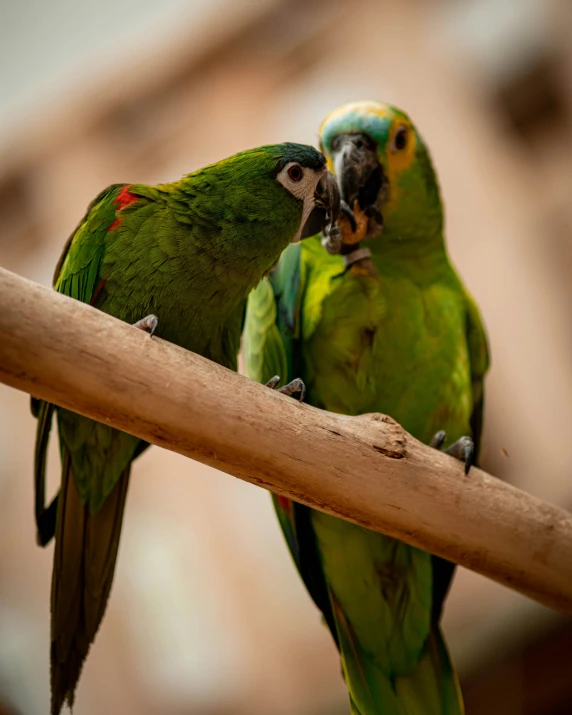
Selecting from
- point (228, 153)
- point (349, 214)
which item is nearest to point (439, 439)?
point (349, 214)

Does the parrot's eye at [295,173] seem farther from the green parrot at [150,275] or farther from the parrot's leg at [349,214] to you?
the parrot's leg at [349,214]

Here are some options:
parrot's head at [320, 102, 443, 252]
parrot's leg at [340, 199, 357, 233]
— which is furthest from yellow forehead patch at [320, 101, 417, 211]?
parrot's leg at [340, 199, 357, 233]

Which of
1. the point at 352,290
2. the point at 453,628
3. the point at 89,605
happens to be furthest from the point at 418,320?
the point at 453,628

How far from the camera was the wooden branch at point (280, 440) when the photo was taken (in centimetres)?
104

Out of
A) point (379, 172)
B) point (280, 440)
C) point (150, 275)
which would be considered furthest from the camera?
point (379, 172)

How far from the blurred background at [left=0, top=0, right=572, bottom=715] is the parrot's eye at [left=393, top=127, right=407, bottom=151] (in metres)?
1.08

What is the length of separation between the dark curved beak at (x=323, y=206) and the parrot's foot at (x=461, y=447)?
523mm

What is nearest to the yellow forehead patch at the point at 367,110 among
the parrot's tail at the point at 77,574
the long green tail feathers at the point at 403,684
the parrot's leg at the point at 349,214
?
the parrot's leg at the point at 349,214

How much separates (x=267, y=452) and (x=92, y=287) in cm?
48

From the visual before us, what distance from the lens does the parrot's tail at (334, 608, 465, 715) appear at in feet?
5.53

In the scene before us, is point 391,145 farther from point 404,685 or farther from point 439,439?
point 404,685

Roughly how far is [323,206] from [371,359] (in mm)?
407

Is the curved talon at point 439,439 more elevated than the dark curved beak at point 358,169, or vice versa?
the dark curved beak at point 358,169

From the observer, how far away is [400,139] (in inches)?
74.1
